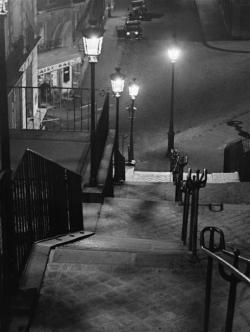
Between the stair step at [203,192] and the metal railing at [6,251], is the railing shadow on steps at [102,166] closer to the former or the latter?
the stair step at [203,192]

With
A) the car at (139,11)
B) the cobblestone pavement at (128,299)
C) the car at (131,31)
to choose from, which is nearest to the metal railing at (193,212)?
the cobblestone pavement at (128,299)

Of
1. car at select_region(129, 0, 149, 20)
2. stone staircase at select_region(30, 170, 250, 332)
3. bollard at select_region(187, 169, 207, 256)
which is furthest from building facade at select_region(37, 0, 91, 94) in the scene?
stone staircase at select_region(30, 170, 250, 332)

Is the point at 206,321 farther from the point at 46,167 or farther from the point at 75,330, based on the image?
the point at 46,167

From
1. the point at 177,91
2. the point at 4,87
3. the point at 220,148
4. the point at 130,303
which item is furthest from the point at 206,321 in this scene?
the point at 177,91

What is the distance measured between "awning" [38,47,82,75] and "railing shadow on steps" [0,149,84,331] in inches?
891

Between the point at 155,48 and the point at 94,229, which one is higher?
the point at 155,48

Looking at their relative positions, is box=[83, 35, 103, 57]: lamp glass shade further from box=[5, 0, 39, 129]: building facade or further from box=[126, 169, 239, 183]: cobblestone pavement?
box=[126, 169, 239, 183]: cobblestone pavement

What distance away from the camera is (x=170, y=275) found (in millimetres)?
7879

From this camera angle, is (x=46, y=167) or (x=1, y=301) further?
(x=46, y=167)

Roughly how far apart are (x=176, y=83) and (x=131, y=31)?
10.3 metres

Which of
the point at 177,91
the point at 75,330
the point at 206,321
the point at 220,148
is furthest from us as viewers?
the point at 177,91

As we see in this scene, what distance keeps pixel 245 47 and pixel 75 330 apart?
41.8 metres

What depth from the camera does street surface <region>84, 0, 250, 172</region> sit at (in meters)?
32.1

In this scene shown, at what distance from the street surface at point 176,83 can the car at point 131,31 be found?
490 mm
